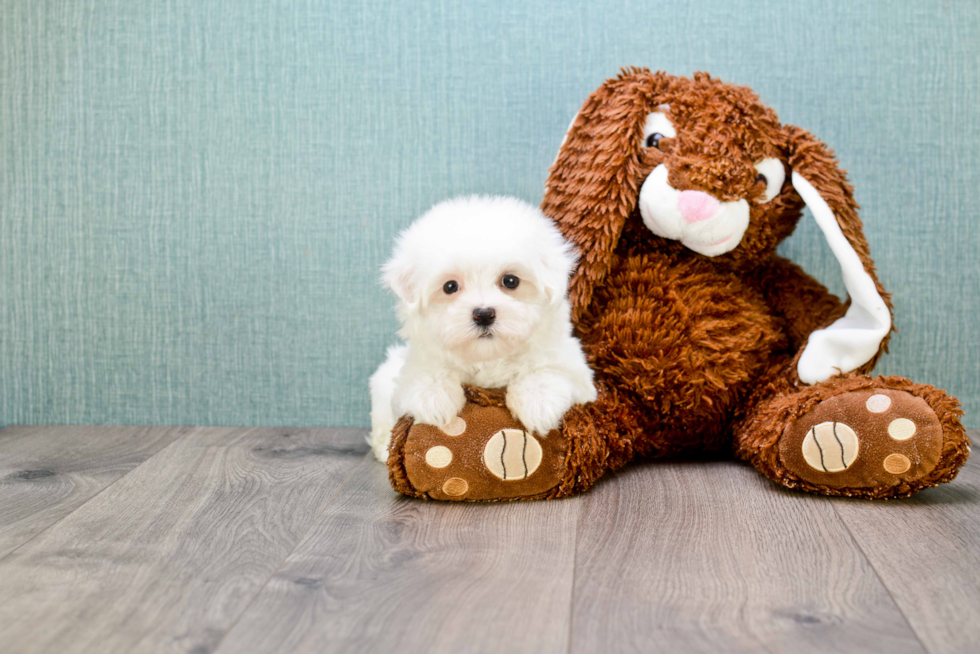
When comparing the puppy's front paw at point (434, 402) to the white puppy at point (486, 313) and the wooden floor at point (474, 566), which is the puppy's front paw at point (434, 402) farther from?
the wooden floor at point (474, 566)

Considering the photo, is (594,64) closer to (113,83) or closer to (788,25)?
(788,25)

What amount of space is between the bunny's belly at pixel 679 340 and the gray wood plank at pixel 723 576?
0.14 metres

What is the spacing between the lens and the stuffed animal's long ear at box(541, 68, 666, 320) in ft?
4.04

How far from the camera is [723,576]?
0.85 metres

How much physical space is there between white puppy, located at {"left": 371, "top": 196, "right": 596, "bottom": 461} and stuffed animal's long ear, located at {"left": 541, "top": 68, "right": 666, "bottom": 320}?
9cm

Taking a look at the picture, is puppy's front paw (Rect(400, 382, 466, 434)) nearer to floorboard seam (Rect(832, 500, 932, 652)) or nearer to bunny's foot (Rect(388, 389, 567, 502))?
bunny's foot (Rect(388, 389, 567, 502))

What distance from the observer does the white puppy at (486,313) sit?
104 cm

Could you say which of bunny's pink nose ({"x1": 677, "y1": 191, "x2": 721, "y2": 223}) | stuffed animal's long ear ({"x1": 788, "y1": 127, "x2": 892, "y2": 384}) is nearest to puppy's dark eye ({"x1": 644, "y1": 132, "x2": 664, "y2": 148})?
bunny's pink nose ({"x1": 677, "y1": 191, "x2": 721, "y2": 223})

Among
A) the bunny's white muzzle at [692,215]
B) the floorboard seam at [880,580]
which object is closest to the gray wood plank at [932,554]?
the floorboard seam at [880,580]

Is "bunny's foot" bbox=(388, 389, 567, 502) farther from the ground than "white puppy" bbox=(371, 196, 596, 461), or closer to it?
closer to it

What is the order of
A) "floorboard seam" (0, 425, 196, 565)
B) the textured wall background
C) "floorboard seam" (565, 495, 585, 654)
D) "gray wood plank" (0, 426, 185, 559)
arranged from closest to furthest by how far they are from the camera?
1. "floorboard seam" (565, 495, 585, 654)
2. "floorboard seam" (0, 425, 196, 565)
3. "gray wood plank" (0, 426, 185, 559)
4. the textured wall background

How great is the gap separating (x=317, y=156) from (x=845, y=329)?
101 centimetres

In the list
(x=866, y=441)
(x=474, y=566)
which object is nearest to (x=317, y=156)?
(x=474, y=566)

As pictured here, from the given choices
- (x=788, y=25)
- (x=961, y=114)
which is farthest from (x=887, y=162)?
(x=788, y=25)
